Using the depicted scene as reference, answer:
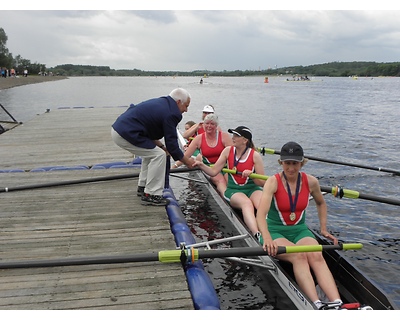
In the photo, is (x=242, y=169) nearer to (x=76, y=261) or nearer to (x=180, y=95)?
(x=180, y=95)

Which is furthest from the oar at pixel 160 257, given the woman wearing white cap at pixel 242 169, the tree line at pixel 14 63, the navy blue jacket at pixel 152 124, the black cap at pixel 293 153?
the tree line at pixel 14 63

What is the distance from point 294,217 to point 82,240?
9.00ft

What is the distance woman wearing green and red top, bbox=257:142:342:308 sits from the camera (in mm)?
4258

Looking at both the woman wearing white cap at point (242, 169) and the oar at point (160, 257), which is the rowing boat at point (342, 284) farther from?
the woman wearing white cap at point (242, 169)

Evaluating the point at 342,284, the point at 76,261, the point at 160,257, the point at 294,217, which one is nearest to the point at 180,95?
the point at 294,217

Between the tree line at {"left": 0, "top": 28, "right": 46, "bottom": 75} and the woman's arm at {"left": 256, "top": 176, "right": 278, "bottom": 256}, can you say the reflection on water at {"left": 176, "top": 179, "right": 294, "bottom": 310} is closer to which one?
the woman's arm at {"left": 256, "top": 176, "right": 278, "bottom": 256}

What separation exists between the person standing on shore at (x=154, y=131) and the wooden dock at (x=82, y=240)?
575mm

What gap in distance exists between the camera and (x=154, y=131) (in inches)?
231

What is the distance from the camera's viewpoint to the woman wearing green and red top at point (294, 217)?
4258 mm

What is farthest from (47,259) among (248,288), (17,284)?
(248,288)

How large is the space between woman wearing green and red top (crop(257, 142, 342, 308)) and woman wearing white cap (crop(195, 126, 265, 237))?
1461mm

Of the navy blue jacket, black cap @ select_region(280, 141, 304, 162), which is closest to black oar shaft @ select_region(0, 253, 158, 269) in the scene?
black cap @ select_region(280, 141, 304, 162)

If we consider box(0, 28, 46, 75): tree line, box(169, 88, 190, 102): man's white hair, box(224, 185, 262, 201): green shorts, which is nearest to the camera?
box(169, 88, 190, 102): man's white hair

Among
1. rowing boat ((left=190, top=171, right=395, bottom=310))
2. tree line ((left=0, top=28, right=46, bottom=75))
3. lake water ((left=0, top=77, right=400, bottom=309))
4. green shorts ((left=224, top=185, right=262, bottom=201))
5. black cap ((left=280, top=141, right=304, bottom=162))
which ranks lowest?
lake water ((left=0, top=77, right=400, bottom=309))
